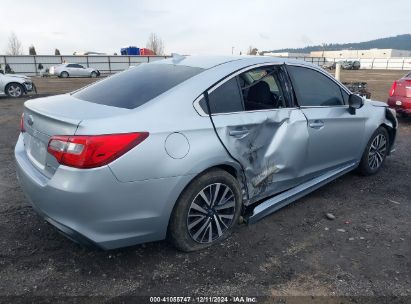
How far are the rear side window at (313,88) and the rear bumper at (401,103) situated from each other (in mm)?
5117

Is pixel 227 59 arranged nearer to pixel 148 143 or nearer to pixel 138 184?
pixel 148 143

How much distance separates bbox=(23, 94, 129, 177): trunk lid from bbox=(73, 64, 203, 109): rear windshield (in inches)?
6.0

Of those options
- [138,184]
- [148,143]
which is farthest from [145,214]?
[148,143]

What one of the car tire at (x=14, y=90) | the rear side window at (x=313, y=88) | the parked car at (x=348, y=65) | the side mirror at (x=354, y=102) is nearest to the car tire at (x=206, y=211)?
the rear side window at (x=313, y=88)

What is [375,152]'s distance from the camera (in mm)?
5008

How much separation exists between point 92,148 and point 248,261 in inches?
62.0

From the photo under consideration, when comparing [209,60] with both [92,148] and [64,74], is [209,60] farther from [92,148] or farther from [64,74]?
[64,74]

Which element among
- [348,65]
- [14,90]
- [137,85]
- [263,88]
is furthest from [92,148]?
[348,65]

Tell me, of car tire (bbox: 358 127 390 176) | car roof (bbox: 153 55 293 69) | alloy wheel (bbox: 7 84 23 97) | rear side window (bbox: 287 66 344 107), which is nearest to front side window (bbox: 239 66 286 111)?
car roof (bbox: 153 55 293 69)

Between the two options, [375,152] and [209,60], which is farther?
[375,152]

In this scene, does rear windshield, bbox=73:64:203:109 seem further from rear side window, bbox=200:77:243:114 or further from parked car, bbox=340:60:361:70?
parked car, bbox=340:60:361:70

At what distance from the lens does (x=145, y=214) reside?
2.70m

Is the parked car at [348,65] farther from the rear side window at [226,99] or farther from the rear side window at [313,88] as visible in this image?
the rear side window at [226,99]

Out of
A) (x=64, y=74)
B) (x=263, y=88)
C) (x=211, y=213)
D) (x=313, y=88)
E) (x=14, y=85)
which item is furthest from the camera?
(x=64, y=74)
